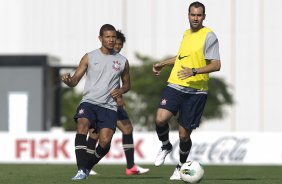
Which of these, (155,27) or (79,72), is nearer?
(79,72)

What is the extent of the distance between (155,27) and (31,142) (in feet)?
107

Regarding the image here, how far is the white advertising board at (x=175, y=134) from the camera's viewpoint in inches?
1032

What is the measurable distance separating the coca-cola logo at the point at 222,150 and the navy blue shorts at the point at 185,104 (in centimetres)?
1270

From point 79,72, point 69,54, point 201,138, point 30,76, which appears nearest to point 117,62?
point 79,72

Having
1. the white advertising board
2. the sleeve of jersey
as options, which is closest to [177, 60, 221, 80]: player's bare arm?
the sleeve of jersey

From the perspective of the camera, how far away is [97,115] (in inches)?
528

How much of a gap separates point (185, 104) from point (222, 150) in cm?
1328

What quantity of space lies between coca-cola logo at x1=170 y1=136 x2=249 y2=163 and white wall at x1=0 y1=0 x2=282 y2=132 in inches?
1200

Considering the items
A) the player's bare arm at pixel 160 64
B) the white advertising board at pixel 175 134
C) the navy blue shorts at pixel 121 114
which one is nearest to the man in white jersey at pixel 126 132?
the navy blue shorts at pixel 121 114

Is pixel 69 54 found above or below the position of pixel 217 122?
above

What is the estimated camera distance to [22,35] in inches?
2349

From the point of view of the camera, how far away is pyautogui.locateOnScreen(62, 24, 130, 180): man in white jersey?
13.3 m

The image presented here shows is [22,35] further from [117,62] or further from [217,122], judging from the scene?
[117,62]

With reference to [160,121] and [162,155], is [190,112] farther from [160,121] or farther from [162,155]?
[162,155]
